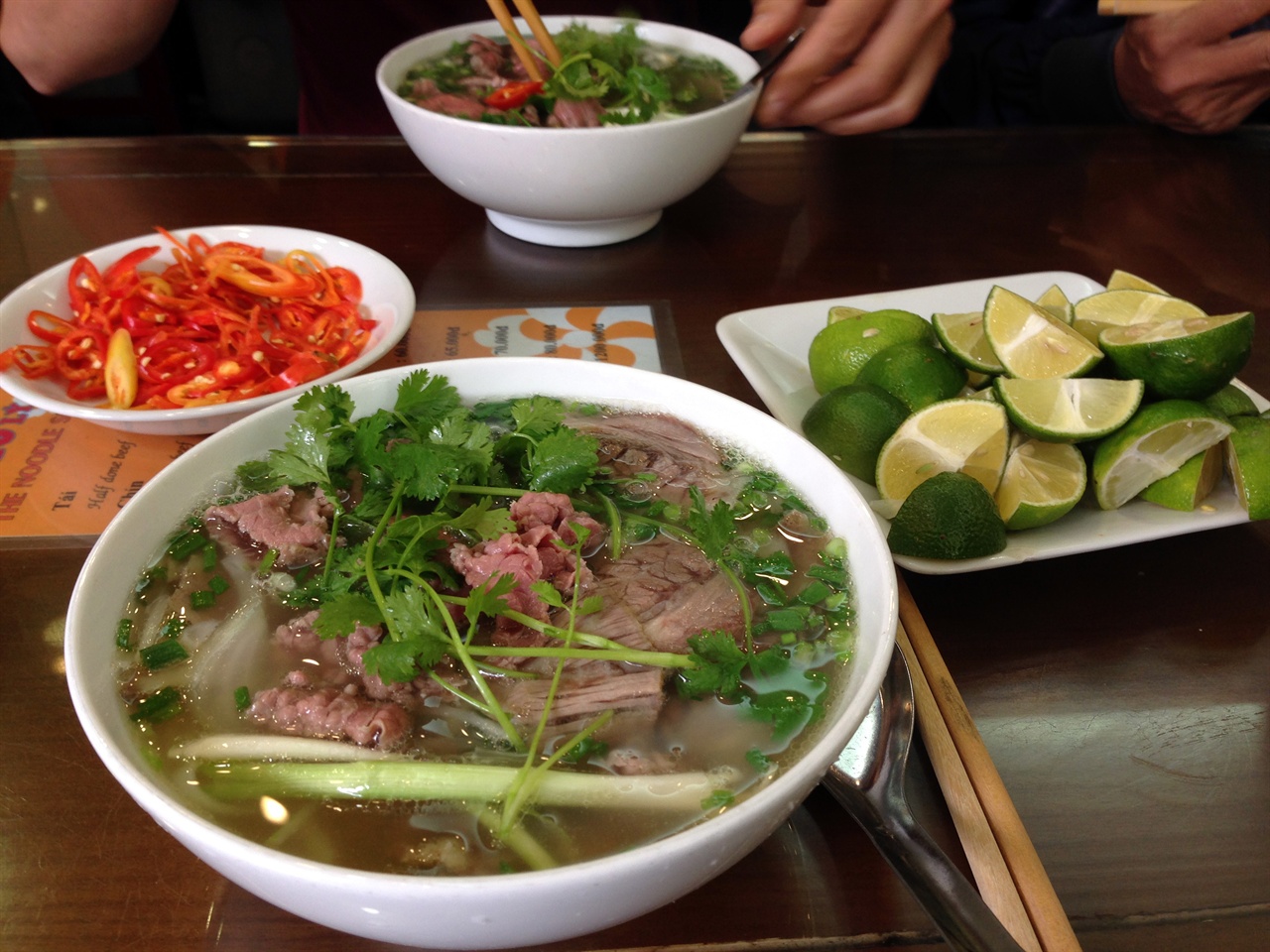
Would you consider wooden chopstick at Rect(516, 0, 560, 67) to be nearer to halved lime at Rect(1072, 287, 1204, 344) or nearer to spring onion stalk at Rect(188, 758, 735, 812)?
halved lime at Rect(1072, 287, 1204, 344)

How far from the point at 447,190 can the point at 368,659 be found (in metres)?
1.66

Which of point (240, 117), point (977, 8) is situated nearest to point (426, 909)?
point (977, 8)

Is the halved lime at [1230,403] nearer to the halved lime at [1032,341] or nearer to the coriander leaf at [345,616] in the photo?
the halved lime at [1032,341]

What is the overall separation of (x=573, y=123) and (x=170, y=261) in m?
0.85

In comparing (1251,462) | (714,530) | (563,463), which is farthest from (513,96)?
(1251,462)

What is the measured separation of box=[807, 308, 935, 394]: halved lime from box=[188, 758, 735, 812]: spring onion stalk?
861mm

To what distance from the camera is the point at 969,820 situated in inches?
34.3

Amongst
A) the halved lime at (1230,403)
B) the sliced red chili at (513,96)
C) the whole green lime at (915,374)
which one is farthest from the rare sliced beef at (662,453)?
the sliced red chili at (513,96)

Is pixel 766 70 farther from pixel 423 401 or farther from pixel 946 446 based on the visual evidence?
pixel 423 401

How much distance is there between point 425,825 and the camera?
76cm

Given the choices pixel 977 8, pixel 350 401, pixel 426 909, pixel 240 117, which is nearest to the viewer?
pixel 426 909

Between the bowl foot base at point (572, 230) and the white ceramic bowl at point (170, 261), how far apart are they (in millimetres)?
376

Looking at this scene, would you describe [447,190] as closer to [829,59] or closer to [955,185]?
[829,59]

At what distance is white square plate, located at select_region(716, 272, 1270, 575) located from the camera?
3.94ft
